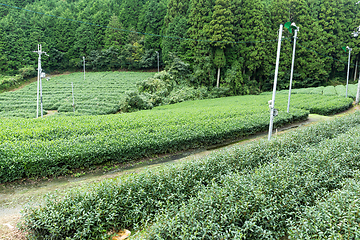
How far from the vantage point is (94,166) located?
7.09 meters

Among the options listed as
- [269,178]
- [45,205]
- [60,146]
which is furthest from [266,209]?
[60,146]

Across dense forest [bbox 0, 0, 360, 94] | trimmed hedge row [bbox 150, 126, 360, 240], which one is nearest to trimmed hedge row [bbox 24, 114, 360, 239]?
trimmed hedge row [bbox 150, 126, 360, 240]

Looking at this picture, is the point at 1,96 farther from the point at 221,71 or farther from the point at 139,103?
the point at 221,71

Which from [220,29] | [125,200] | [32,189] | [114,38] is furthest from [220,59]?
[114,38]

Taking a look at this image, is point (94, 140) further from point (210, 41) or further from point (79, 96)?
point (210, 41)

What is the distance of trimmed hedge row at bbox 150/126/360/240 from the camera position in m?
3.05

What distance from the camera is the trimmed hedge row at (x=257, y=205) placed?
10.0ft

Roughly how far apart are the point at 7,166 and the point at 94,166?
227 cm

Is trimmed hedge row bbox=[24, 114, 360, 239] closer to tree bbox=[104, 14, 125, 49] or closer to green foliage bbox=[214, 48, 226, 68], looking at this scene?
green foliage bbox=[214, 48, 226, 68]

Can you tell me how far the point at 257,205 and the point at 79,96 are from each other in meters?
29.6

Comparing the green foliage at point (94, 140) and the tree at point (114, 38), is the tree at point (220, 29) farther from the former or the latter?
the tree at point (114, 38)

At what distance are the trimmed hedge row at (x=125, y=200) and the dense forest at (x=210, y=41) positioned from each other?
22698 mm

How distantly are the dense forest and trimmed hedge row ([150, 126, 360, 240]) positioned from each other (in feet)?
78.6

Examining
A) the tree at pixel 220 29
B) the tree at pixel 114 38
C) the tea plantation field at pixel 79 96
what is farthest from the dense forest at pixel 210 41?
the tea plantation field at pixel 79 96
